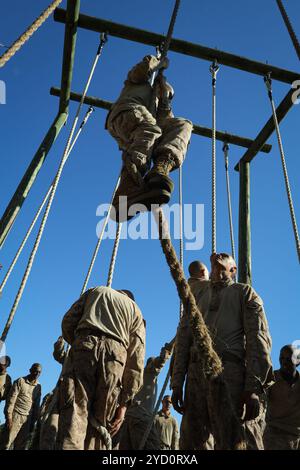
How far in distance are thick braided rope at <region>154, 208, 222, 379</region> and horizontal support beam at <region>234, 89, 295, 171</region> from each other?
11.6ft

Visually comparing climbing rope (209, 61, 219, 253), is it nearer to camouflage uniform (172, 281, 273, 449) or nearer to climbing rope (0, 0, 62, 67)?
camouflage uniform (172, 281, 273, 449)

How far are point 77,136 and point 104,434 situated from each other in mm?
3516

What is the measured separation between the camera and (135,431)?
14.0 feet

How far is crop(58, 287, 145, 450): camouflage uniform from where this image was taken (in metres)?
2.63

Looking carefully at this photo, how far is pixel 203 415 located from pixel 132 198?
1347 mm

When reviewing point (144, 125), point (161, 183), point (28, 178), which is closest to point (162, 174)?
point (161, 183)

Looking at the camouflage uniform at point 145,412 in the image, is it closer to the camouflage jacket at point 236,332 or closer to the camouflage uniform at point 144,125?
the camouflage jacket at point 236,332

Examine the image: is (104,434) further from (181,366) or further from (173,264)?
(173,264)

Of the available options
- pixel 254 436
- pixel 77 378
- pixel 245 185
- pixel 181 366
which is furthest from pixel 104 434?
pixel 245 185

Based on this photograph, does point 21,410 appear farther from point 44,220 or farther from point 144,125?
point 144,125

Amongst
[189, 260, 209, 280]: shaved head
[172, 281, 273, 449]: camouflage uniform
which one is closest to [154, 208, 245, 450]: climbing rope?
[172, 281, 273, 449]: camouflage uniform

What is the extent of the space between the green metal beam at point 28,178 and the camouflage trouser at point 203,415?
2.83 metres

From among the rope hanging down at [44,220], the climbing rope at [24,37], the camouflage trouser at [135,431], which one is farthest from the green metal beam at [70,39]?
the camouflage trouser at [135,431]
